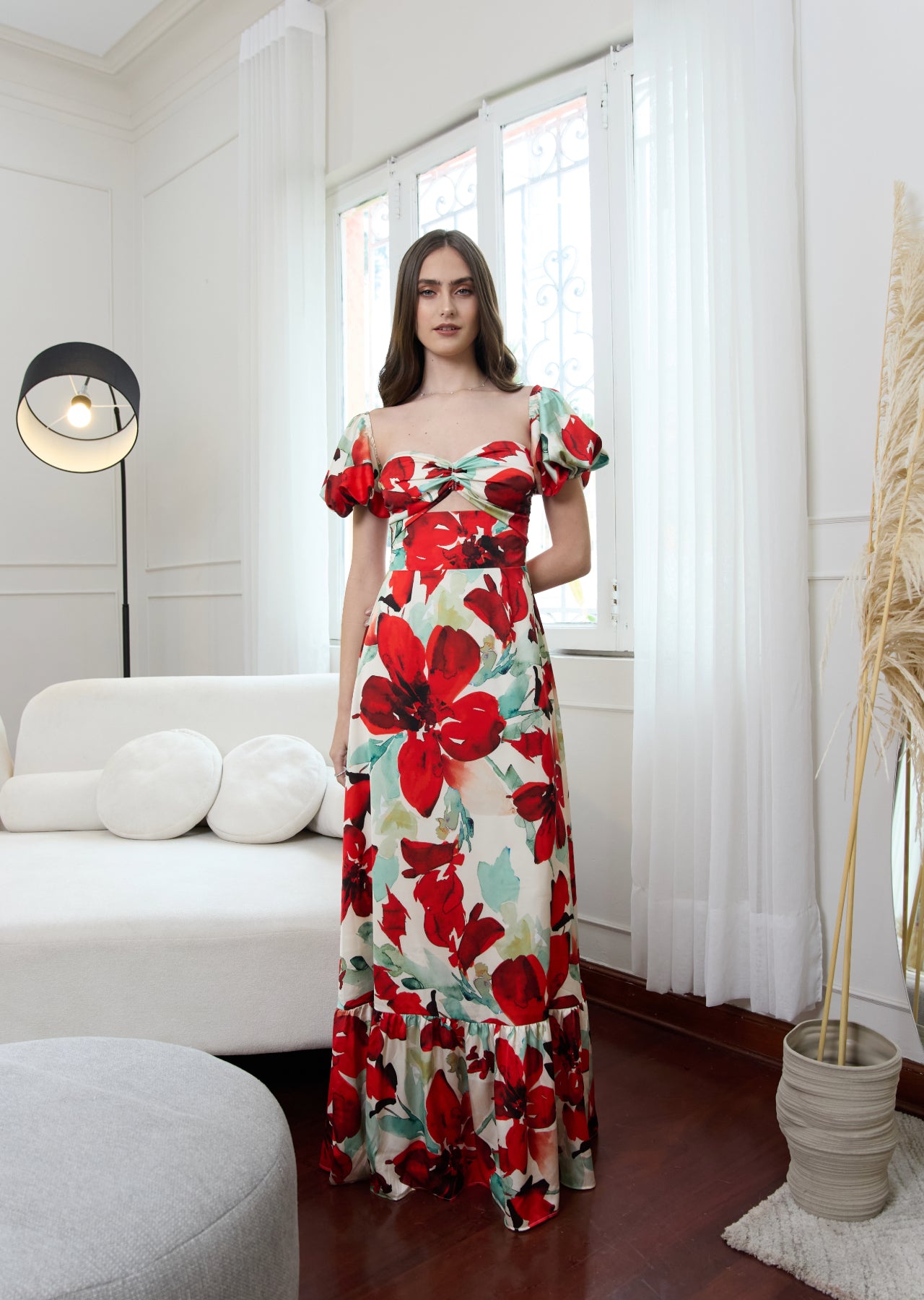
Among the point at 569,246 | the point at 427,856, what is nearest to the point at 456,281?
the point at 427,856

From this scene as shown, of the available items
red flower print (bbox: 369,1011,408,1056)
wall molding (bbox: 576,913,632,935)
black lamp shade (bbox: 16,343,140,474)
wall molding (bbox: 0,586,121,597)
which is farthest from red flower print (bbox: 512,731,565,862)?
wall molding (bbox: 0,586,121,597)

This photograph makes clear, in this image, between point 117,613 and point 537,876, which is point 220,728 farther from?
point 117,613

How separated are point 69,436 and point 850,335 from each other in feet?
10.9

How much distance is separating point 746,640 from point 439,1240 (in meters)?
1.31

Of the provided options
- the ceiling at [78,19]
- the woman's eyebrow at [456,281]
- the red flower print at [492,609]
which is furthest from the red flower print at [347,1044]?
the ceiling at [78,19]

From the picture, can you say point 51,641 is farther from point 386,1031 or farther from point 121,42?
point 386,1031

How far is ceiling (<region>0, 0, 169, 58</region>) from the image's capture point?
165 inches

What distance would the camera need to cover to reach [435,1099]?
5.78ft

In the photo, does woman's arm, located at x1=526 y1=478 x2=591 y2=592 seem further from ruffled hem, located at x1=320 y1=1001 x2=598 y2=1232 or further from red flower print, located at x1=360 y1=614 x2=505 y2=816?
ruffled hem, located at x1=320 y1=1001 x2=598 y2=1232

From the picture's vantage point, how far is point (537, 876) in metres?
1.71

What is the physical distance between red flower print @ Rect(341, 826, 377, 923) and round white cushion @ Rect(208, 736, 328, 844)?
0.58m

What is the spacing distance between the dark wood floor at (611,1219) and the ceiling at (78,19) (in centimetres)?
419

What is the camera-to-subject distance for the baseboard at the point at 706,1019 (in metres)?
2.02

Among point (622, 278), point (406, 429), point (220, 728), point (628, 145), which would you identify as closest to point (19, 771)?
point (220, 728)
